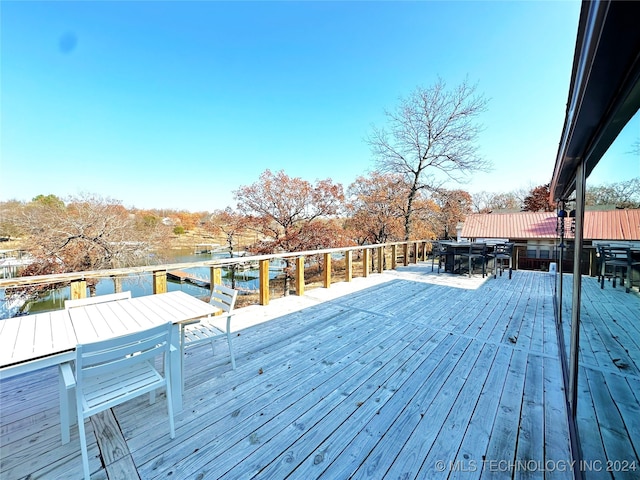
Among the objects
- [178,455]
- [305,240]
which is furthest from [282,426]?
[305,240]

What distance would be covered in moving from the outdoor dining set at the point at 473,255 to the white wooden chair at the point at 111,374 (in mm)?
7007

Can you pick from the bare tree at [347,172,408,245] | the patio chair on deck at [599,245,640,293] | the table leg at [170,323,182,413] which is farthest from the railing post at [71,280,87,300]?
the bare tree at [347,172,408,245]

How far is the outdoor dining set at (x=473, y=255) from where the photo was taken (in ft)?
22.2

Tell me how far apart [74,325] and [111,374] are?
1.41 ft

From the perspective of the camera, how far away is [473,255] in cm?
681

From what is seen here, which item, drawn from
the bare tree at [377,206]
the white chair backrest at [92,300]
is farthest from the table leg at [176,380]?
the bare tree at [377,206]

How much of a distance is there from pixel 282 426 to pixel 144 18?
920 cm

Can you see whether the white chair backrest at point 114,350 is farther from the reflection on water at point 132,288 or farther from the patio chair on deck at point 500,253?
the patio chair on deck at point 500,253

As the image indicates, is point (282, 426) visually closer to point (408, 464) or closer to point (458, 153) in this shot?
point (408, 464)

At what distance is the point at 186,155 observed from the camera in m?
14.2

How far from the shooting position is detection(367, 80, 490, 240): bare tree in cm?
1009

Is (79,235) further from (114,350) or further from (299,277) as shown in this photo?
(114,350)

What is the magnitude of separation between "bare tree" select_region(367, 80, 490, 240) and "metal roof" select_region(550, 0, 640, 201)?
1012cm

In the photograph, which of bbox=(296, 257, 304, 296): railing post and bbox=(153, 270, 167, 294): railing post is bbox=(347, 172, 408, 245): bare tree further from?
bbox=(153, 270, 167, 294): railing post
